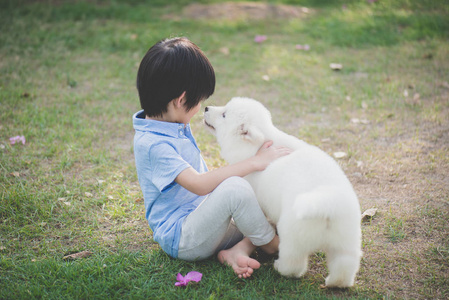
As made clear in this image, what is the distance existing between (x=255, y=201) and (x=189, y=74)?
0.80 m

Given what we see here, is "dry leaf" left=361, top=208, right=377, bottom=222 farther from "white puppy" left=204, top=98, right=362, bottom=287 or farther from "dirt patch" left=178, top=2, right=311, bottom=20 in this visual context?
"dirt patch" left=178, top=2, right=311, bottom=20

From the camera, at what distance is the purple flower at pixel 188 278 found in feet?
6.61

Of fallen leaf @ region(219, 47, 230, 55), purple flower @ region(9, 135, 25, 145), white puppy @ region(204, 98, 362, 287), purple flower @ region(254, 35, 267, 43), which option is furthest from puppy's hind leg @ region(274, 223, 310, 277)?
purple flower @ region(254, 35, 267, 43)

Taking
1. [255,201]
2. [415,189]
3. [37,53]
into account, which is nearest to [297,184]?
[255,201]

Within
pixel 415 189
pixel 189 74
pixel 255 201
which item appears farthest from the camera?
pixel 415 189

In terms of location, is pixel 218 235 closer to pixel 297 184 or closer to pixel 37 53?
pixel 297 184

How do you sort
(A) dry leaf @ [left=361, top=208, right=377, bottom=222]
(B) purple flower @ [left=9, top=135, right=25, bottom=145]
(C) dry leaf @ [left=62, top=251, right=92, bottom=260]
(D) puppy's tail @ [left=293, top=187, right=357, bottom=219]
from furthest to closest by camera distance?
1. (B) purple flower @ [left=9, top=135, right=25, bottom=145]
2. (A) dry leaf @ [left=361, top=208, right=377, bottom=222]
3. (C) dry leaf @ [left=62, top=251, right=92, bottom=260]
4. (D) puppy's tail @ [left=293, top=187, right=357, bottom=219]

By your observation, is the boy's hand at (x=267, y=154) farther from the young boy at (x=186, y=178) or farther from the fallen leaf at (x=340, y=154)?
the fallen leaf at (x=340, y=154)

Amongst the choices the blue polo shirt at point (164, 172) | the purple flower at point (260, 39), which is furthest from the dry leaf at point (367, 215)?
the purple flower at point (260, 39)

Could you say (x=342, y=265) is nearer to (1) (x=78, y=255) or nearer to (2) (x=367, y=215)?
(2) (x=367, y=215)

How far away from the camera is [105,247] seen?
7.77 feet

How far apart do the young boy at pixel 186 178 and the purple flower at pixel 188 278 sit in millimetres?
115

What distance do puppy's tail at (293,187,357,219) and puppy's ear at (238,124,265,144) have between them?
51 cm

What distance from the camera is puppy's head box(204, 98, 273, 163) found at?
2281 millimetres
